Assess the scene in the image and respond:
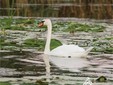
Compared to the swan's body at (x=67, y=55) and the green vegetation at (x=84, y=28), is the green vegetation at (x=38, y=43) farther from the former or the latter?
the green vegetation at (x=84, y=28)

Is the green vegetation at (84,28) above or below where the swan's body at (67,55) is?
below

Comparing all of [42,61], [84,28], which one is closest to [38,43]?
[42,61]

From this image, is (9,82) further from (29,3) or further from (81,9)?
(29,3)

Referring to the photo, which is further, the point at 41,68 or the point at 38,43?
the point at 38,43

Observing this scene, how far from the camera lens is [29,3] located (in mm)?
26188

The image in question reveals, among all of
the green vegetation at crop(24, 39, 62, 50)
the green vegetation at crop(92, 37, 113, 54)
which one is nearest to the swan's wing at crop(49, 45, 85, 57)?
the green vegetation at crop(92, 37, 113, 54)

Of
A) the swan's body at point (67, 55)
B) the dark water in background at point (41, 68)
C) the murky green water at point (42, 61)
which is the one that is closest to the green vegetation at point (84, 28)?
the murky green water at point (42, 61)

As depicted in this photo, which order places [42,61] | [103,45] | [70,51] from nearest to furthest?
[42,61] < [70,51] < [103,45]

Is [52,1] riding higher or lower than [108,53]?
lower

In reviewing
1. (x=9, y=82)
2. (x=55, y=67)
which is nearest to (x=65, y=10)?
(x=55, y=67)

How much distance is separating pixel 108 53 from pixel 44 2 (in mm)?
15637

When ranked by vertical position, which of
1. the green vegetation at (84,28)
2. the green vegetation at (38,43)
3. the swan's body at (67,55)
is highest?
the swan's body at (67,55)

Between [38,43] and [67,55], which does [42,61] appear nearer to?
[67,55]

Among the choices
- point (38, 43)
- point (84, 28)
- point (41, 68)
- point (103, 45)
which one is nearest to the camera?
point (41, 68)
